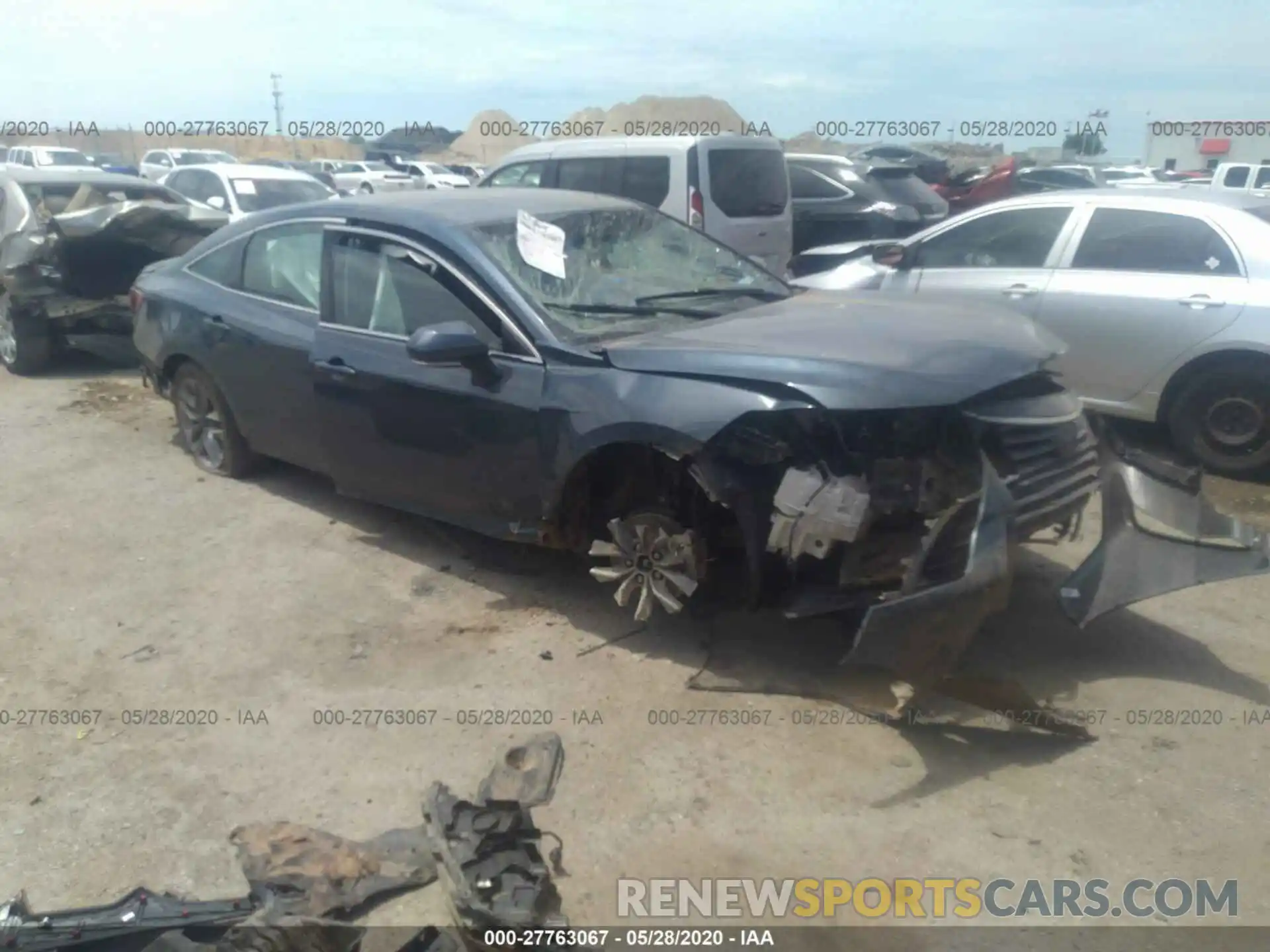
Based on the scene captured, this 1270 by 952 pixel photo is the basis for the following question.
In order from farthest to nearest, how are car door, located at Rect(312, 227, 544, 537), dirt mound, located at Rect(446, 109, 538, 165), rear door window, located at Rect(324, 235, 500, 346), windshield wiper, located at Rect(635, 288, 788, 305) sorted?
dirt mound, located at Rect(446, 109, 538, 165) → windshield wiper, located at Rect(635, 288, 788, 305) → rear door window, located at Rect(324, 235, 500, 346) → car door, located at Rect(312, 227, 544, 537)

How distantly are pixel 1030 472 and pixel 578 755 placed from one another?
1872 mm

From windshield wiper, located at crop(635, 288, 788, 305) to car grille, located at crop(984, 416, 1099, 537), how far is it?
1506 millimetres

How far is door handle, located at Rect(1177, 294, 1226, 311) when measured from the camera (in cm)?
603

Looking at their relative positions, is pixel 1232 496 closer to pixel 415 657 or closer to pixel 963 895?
pixel 963 895

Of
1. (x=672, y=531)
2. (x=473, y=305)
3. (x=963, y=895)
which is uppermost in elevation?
(x=473, y=305)

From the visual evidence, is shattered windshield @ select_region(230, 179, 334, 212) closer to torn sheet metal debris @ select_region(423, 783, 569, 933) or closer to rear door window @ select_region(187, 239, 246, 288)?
rear door window @ select_region(187, 239, 246, 288)

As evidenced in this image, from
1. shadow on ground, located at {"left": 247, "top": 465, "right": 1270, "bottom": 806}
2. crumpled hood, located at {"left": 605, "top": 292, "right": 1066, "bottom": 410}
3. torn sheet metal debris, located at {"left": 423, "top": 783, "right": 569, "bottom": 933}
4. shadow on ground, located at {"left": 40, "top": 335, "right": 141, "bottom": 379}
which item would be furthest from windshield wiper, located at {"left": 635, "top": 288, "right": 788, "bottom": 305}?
shadow on ground, located at {"left": 40, "top": 335, "right": 141, "bottom": 379}

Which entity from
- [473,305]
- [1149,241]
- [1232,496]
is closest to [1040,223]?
[1149,241]

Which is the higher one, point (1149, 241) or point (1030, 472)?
point (1149, 241)

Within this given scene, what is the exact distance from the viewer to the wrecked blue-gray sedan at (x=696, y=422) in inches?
140

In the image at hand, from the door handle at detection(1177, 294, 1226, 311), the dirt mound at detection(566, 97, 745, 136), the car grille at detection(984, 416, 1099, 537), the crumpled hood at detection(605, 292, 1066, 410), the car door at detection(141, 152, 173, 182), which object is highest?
the dirt mound at detection(566, 97, 745, 136)

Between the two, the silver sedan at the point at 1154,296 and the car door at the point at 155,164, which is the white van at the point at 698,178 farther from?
the car door at the point at 155,164

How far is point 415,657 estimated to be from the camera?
4.24 meters

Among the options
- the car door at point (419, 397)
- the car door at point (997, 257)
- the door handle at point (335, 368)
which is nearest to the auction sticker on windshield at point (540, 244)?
the car door at point (419, 397)
